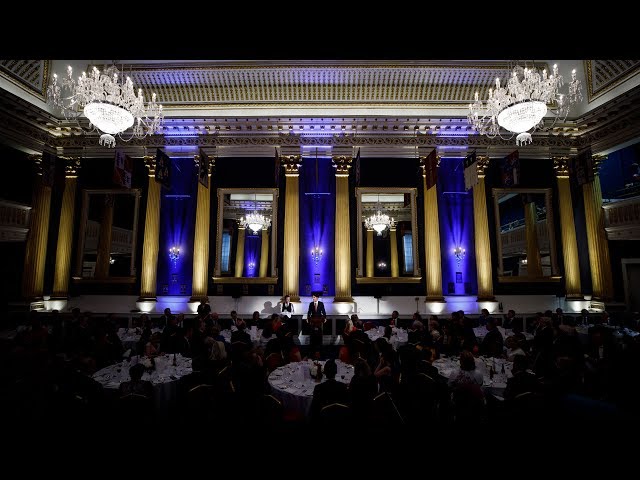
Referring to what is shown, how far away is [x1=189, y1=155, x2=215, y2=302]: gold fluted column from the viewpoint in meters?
11.5

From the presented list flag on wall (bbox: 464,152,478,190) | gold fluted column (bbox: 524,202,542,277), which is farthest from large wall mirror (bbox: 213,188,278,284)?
gold fluted column (bbox: 524,202,542,277)

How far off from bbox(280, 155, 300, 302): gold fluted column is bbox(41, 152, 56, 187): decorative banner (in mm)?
8046

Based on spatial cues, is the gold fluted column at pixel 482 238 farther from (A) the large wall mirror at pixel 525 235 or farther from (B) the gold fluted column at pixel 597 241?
(B) the gold fluted column at pixel 597 241

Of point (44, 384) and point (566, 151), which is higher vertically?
point (566, 151)

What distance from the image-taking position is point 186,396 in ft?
13.8

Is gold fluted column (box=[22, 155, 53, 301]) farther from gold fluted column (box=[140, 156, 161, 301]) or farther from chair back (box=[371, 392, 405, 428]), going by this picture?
chair back (box=[371, 392, 405, 428])

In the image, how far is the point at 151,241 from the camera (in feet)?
38.5

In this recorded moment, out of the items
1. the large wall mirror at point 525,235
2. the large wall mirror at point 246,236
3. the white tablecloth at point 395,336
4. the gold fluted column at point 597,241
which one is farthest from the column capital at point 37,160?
the gold fluted column at point 597,241

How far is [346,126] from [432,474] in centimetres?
1049
